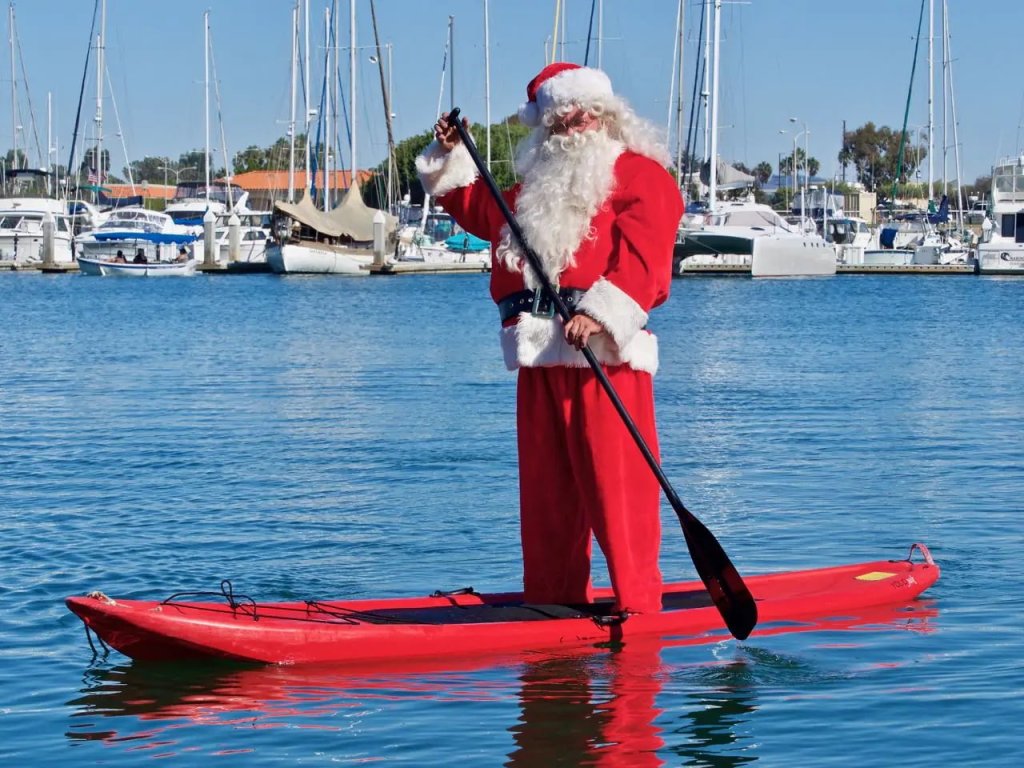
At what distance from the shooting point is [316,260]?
53.5 m

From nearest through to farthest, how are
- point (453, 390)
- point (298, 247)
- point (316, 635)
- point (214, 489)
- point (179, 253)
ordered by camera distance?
1. point (316, 635)
2. point (214, 489)
3. point (453, 390)
4. point (298, 247)
5. point (179, 253)

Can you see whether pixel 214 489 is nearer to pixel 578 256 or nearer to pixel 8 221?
pixel 578 256

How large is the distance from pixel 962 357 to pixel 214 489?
13924mm

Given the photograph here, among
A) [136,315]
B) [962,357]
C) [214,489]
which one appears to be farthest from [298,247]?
[214,489]

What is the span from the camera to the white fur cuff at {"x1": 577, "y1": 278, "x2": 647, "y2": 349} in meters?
5.57

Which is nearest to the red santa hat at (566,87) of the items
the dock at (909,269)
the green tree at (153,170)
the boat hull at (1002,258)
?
the boat hull at (1002,258)

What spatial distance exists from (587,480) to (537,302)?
64cm

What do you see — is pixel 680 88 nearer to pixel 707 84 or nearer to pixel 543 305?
pixel 707 84

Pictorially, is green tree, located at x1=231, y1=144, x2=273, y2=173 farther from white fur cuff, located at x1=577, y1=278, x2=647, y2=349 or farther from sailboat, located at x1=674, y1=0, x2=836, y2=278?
white fur cuff, located at x1=577, y1=278, x2=647, y2=349

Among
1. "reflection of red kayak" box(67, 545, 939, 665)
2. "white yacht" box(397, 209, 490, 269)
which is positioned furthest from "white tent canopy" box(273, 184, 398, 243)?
"reflection of red kayak" box(67, 545, 939, 665)

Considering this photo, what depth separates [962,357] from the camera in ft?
70.8

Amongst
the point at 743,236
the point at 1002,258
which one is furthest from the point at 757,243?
the point at 1002,258

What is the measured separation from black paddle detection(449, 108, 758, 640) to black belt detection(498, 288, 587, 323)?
0.16 feet

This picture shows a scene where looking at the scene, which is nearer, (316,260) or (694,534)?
(694,534)
